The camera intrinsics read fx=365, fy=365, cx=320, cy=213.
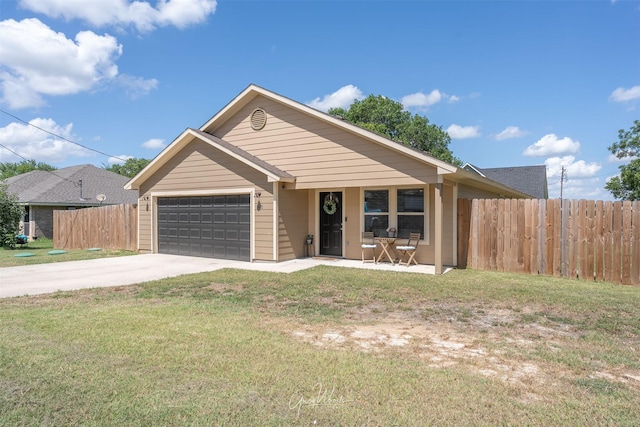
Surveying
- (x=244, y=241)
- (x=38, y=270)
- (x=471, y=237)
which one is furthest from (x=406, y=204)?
(x=38, y=270)

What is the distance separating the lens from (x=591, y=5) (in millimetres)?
11117

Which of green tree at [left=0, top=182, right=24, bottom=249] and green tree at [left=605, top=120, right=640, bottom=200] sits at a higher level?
green tree at [left=605, top=120, right=640, bottom=200]

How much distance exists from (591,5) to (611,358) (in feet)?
39.1

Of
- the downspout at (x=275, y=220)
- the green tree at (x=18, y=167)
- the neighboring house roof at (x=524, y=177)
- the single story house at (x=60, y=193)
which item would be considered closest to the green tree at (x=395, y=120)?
the neighboring house roof at (x=524, y=177)

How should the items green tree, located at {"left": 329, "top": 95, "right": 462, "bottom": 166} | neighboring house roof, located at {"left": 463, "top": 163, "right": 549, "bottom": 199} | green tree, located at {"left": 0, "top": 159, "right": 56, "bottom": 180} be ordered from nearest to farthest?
neighboring house roof, located at {"left": 463, "top": 163, "right": 549, "bottom": 199} → green tree, located at {"left": 329, "top": 95, "right": 462, "bottom": 166} → green tree, located at {"left": 0, "top": 159, "right": 56, "bottom": 180}

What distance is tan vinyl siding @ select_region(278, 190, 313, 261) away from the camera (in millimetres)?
10984

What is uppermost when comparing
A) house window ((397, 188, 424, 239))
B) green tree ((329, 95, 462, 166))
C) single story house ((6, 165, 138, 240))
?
green tree ((329, 95, 462, 166))

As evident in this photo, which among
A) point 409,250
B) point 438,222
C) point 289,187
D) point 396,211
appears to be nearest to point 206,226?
point 289,187

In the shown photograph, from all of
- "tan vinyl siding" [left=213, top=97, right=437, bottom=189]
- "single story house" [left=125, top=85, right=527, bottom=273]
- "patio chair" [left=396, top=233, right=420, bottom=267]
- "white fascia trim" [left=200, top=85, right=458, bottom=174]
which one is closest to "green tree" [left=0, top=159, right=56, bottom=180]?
"single story house" [left=125, top=85, right=527, bottom=273]

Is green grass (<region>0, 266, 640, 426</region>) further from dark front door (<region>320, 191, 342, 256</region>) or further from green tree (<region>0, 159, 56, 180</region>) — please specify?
green tree (<region>0, 159, 56, 180</region>)

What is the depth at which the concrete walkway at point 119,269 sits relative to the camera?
7.64 m

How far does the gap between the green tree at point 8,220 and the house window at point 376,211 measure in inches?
641

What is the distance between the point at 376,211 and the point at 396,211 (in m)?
0.62

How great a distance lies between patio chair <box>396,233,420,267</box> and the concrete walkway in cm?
39
